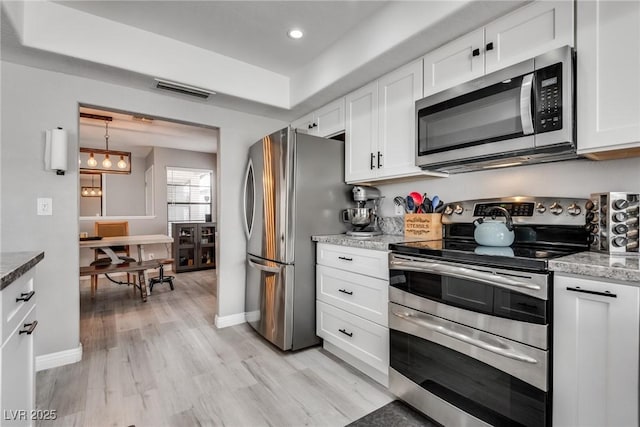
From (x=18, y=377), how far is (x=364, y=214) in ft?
7.05

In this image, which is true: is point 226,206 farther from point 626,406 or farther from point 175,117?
point 626,406

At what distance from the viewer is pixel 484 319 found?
4.54 feet

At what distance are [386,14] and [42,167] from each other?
276 centimetres

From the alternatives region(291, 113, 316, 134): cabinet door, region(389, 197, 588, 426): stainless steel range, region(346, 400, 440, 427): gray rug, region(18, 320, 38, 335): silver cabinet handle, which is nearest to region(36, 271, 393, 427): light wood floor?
region(346, 400, 440, 427): gray rug

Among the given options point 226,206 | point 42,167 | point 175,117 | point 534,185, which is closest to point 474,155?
point 534,185

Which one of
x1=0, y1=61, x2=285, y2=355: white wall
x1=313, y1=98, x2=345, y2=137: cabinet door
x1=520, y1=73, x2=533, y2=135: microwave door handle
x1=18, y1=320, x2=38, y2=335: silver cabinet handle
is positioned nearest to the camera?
x1=18, y1=320, x2=38, y2=335: silver cabinet handle

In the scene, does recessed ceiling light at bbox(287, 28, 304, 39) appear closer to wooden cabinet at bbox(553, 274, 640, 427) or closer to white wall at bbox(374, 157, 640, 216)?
white wall at bbox(374, 157, 640, 216)

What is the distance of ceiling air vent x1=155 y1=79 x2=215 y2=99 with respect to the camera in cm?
254

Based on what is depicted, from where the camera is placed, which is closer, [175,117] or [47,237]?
[47,237]

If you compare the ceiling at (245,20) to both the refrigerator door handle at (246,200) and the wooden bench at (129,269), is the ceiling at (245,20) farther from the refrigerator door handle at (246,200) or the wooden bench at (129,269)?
the wooden bench at (129,269)

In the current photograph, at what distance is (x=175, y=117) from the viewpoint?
2.88 m

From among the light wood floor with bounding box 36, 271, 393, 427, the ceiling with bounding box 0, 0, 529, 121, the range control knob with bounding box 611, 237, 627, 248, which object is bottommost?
the light wood floor with bounding box 36, 271, 393, 427

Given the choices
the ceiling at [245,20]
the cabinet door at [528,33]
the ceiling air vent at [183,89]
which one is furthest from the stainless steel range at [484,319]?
the ceiling air vent at [183,89]

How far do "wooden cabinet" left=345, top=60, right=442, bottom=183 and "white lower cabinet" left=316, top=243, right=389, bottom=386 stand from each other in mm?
685
